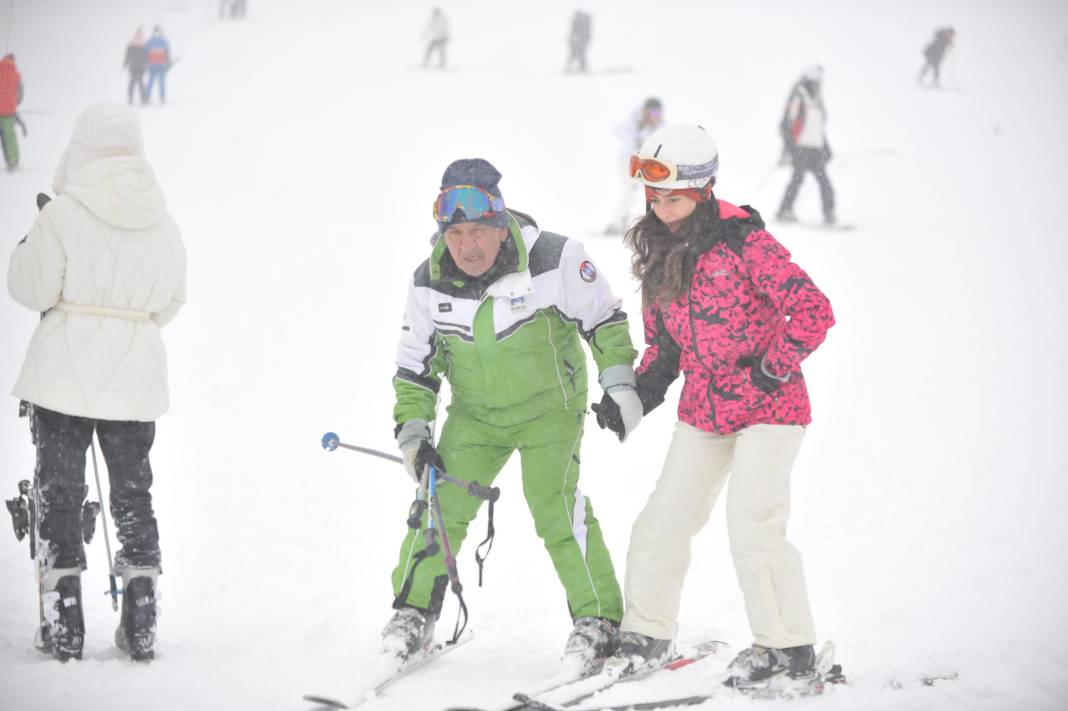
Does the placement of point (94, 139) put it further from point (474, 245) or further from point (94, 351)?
point (474, 245)

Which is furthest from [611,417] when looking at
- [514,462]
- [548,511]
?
[514,462]

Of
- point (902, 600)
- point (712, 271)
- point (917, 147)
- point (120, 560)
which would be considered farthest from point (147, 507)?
point (917, 147)

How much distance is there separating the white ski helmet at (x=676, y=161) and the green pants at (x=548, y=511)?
94 centimetres

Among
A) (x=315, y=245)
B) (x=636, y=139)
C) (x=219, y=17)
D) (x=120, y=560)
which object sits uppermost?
(x=219, y=17)

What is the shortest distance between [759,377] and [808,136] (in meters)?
10.7

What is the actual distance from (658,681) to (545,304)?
4.48 ft

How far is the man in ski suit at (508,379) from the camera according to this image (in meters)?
3.93

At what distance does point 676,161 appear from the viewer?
12.3 ft

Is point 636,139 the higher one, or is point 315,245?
point 636,139

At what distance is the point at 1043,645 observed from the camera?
4305 millimetres

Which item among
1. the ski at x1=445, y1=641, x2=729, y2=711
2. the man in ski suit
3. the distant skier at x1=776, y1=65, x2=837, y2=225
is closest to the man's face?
the man in ski suit

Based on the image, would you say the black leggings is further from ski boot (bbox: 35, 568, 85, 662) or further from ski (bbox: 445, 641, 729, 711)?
ski (bbox: 445, 641, 729, 711)

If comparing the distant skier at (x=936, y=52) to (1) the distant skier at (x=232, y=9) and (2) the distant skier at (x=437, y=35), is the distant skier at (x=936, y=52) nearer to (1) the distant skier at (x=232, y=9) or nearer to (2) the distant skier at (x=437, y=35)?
(2) the distant skier at (x=437, y=35)

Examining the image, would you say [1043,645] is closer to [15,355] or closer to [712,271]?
[712,271]
